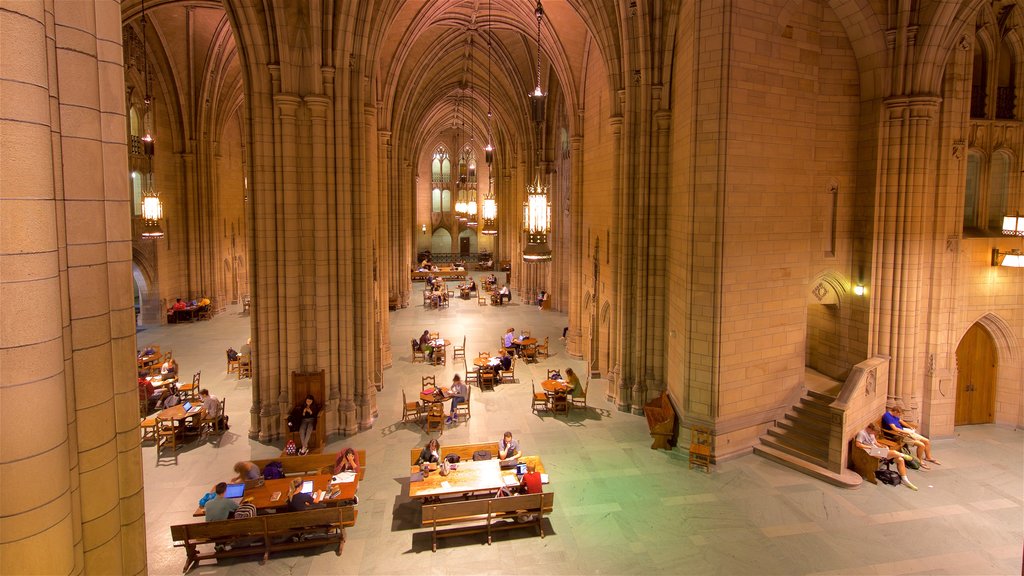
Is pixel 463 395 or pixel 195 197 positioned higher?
pixel 195 197

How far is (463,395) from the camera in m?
14.4

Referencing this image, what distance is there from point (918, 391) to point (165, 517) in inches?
597

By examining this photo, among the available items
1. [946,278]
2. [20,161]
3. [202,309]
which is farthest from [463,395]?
[202,309]

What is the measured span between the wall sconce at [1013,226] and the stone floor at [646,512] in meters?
4.60

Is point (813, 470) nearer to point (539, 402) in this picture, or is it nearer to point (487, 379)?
point (539, 402)

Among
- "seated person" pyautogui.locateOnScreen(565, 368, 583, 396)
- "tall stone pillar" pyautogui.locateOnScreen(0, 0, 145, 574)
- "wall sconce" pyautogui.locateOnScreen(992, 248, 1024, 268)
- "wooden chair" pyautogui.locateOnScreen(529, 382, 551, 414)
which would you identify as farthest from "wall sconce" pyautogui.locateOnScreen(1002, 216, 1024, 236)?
"tall stone pillar" pyautogui.locateOnScreen(0, 0, 145, 574)

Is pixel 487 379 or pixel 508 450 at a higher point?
pixel 508 450

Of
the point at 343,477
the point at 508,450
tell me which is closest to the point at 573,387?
the point at 508,450

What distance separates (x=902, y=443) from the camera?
484 inches

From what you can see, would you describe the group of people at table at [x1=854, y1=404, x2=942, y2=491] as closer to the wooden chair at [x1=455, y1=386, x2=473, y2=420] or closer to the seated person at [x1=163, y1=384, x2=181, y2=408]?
the wooden chair at [x1=455, y1=386, x2=473, y2=420]

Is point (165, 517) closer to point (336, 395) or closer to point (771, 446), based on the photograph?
point (336, 395)

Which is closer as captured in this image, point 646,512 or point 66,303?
point 66,303

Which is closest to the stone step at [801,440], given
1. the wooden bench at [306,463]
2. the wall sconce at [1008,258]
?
the wall sconce at [1008,258]

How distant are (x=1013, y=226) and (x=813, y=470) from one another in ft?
23.9
